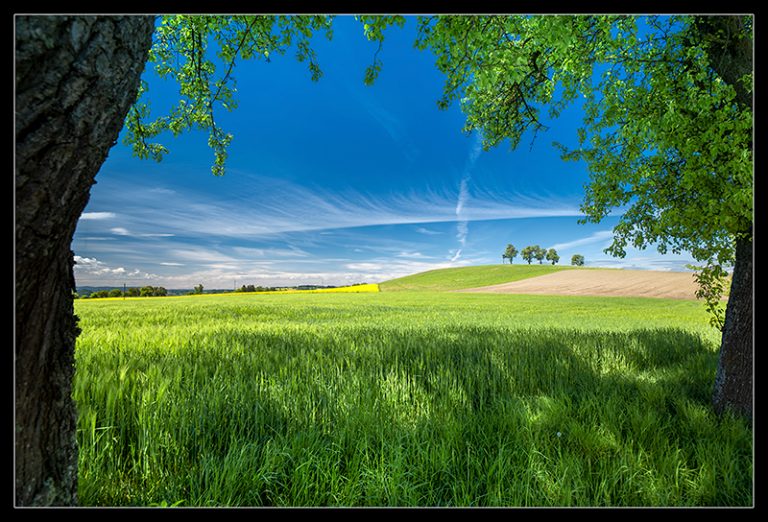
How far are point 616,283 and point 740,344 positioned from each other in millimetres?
11078

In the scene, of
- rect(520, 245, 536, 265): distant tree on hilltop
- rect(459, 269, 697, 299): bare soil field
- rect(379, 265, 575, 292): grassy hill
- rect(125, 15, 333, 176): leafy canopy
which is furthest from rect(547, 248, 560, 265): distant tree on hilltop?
rect(459, 269, 697, 299): bare soil field

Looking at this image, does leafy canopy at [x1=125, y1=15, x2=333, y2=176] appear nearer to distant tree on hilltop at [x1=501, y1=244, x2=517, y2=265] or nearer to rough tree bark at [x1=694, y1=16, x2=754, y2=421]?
distant tree on hilltop at [x1=501, y1=244, x2=517, y2=265]

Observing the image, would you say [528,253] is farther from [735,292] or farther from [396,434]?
[396,434]

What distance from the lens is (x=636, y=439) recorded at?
9.45 ft

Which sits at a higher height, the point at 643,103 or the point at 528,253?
the point at 643,103

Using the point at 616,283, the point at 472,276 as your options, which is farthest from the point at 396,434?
the point at 616,283

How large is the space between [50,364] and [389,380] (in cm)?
301

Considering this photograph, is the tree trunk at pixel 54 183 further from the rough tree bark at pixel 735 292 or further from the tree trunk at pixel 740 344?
the tree trunk at pixel 740 344

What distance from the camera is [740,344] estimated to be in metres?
3.48

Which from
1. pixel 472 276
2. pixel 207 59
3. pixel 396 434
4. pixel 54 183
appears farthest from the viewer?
pixel 472 276

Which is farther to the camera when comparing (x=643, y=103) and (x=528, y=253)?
(x=528, y=253)

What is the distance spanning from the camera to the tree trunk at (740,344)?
3453mm
